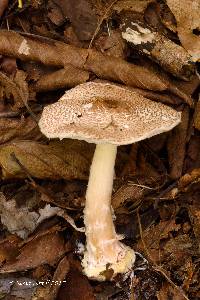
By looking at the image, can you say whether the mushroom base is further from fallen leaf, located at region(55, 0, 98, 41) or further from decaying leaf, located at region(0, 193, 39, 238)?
fallen leaf, located at region(55, 0, 98, 41)

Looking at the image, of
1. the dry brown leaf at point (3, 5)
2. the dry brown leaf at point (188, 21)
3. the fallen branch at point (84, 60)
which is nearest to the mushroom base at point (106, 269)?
the fallen branch at point (84, 60)

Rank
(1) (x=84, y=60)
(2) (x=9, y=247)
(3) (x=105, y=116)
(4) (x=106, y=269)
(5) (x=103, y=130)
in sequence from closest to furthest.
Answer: (5) (x=103, y=130) → (3) (x=105, y=116) → (4) (x=106, y=269) → (2) (x=9, y=247) → (1) (x=84, y=60)

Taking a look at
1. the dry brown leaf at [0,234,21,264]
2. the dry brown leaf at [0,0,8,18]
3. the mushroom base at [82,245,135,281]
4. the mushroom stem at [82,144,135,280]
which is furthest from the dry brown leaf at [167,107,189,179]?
the dry brown leaf at [0,0,8,18]

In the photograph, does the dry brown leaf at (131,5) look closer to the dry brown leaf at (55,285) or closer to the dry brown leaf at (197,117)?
the dry brown leaf at (197,117)

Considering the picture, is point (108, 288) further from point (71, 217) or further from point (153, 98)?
point (153, 98)

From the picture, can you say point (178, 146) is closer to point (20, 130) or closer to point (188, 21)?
point (188, 21)

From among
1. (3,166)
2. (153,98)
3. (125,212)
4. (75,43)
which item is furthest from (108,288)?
(75,43)

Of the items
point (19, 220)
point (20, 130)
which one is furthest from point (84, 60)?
point (19, 220)
